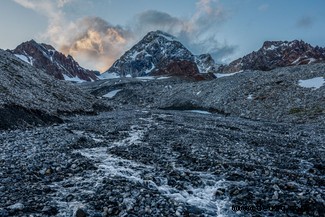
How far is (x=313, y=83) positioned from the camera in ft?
191

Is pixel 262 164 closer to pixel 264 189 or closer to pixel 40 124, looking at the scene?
pixel 264 189

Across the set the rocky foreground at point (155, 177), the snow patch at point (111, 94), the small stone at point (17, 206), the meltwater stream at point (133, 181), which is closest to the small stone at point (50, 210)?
the rocky foreground at point (155, 177)

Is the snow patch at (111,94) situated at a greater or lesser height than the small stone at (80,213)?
greater

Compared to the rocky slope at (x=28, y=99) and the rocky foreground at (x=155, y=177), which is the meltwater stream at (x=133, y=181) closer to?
the rocky foreground at (x=155, y=177)

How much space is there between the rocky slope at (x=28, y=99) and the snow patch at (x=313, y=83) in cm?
3859

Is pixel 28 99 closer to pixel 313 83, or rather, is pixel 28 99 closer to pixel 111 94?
pixel 313 83

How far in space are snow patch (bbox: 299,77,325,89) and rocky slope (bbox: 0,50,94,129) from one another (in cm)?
3859

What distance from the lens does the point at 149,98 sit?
3575 inches

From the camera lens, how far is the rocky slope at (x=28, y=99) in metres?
31.5

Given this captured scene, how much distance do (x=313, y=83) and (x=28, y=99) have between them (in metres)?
47.3

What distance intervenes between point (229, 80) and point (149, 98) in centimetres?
2330

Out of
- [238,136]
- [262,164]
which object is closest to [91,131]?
[238,136]

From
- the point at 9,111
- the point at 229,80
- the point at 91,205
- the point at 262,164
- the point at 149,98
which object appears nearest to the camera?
the point at 91,205

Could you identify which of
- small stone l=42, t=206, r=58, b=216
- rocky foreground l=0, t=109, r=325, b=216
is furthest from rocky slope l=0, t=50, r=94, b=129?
small stone l=42, t=206, r=58, b=216
